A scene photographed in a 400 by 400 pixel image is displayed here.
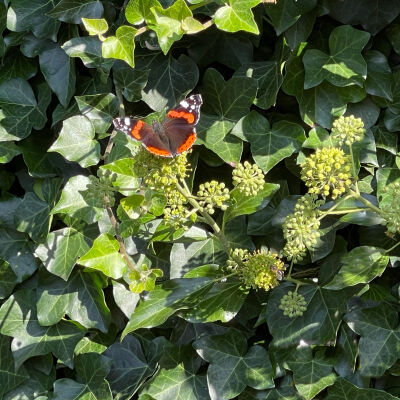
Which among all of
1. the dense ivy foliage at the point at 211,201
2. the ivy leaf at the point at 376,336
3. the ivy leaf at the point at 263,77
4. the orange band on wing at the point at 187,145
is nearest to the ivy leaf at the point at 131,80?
the dense ivy foliage at the point at 211,201

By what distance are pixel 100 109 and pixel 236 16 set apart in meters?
0.41

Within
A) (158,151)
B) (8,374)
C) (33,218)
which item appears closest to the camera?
(158,151)

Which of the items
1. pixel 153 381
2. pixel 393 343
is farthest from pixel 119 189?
pixel 393 343

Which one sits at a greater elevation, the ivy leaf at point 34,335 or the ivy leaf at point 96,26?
the ivy leaf at point 96,26

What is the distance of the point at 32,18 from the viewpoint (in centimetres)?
151

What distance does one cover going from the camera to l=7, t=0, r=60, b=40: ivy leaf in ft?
4.92

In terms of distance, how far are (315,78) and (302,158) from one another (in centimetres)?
17

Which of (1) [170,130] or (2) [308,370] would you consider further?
(2) [308,370]

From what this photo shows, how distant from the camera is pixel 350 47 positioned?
138cm

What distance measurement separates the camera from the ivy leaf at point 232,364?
1.45 metres

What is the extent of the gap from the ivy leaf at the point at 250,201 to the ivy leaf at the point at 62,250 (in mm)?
368

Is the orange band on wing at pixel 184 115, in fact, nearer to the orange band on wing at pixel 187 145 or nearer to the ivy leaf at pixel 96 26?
the orange band on wing at pixel 187 145

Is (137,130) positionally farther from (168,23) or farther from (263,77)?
(263,77)

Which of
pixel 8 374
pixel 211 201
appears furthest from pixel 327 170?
pixel 8 374
